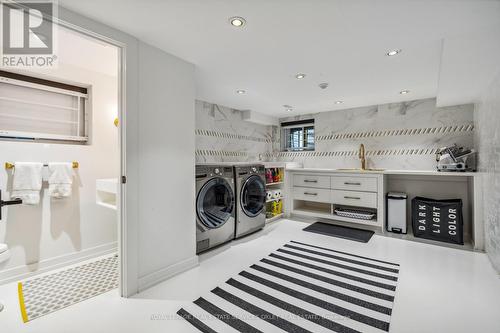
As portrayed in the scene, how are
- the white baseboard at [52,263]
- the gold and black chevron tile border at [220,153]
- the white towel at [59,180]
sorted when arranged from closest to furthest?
the white baseboard at [52,263] < the white towel at [59,180] < the gold and black chevron tile border at [220,153]

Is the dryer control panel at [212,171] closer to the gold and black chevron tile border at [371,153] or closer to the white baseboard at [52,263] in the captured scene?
the white baseboard at [52,263]

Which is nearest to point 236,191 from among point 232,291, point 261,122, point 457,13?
point 232,291

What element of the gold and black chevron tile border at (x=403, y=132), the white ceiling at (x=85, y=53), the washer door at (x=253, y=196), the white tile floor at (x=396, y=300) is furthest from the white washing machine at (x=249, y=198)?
the white ceiling at (x=85, y=53)

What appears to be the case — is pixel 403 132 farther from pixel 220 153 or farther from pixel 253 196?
pixel 220 153

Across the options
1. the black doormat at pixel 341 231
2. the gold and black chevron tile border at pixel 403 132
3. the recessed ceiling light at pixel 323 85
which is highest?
the recessed ceiling light at pixel 323 85

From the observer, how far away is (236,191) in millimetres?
3084

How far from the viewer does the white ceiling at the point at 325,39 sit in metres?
1.46

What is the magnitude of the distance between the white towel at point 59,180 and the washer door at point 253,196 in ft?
6.45

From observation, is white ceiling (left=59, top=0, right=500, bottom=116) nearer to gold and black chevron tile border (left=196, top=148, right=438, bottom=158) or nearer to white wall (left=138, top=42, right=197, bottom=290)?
white wall (left=138, top=42, right=197, bottom=290)

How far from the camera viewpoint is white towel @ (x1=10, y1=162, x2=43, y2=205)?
2.11 metres

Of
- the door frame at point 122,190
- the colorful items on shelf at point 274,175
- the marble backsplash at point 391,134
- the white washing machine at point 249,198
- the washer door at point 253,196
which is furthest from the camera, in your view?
the colorful items on shelf at point 274,175

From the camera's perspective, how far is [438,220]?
2992 mm

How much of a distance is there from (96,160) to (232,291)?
7.17 ft

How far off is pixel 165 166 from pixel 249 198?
158cm
